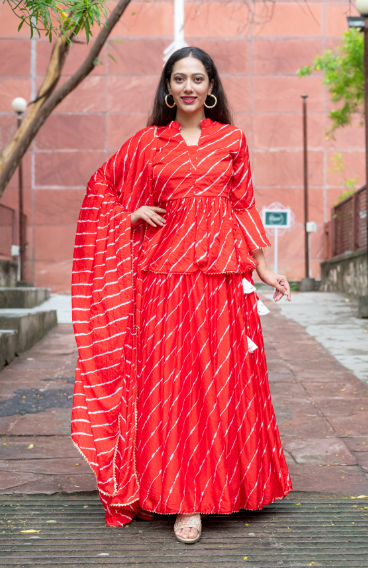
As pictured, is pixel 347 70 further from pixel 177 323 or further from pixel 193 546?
pixel 193 546

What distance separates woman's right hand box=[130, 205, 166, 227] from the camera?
2.51 metres

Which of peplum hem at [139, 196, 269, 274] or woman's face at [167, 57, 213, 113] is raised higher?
woman's face at [167, 57, 213, 113]

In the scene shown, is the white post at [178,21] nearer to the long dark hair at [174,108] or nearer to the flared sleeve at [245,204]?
the long dark hair at [174,108]

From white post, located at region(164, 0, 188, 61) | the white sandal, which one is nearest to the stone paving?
the white sandal

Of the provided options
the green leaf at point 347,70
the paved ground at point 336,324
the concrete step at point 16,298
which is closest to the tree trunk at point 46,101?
the concrete step at point 16,298

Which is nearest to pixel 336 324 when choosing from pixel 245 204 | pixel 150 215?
pixel 245 204

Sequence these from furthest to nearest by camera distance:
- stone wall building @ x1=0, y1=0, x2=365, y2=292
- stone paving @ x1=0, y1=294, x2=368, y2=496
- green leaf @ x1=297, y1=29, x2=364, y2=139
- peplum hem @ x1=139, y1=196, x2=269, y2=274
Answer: stone wall building @ x1=0, y1=0, x2=365, y2=292
green leaf @ x1=297, y1=29, x2=364, y2=139
stone paving @ x1=0, y1=294, x2=368, y2=496
peplum hem @ x1=139, y1=196, x2=269, y2=274

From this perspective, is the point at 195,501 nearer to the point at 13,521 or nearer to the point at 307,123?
the point at 13,521

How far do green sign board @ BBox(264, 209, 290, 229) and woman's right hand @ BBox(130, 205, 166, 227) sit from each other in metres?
13.9

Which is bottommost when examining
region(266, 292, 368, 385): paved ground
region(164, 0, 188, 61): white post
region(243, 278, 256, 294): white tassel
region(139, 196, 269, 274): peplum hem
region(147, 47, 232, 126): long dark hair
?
region(266, 292, 368, 385): paved ground

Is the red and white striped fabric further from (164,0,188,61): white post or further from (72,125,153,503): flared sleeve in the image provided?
(164,0,188,61): white post

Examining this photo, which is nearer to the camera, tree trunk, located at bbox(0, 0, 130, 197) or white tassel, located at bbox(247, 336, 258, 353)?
white tassel, located at bbox(247, 336, 258, 353)

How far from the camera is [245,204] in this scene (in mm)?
2666

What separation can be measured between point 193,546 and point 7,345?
148 inches
